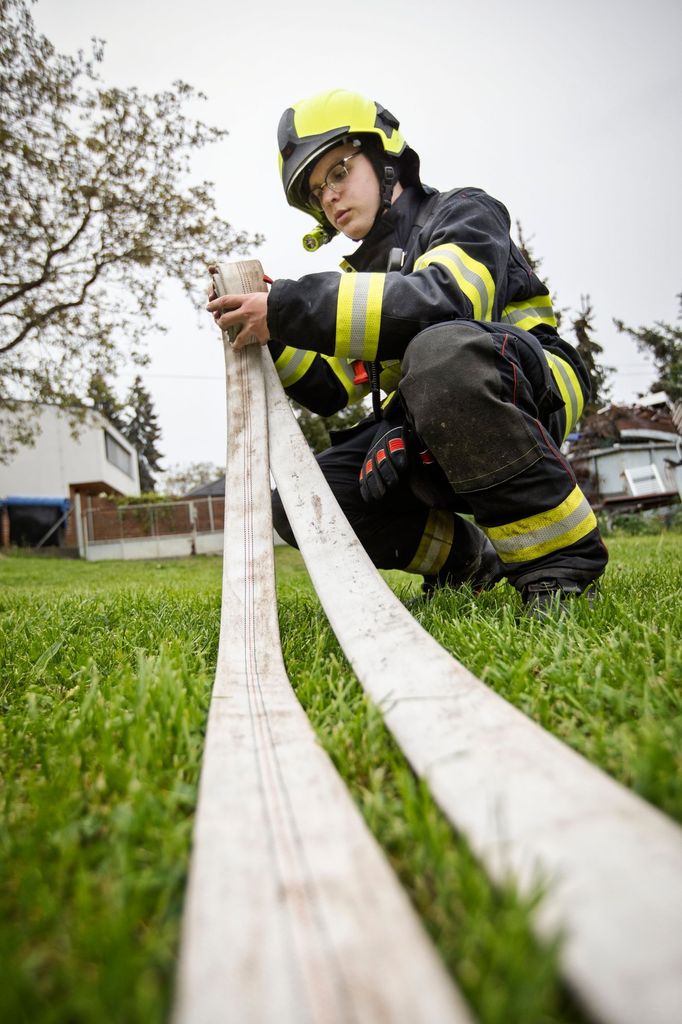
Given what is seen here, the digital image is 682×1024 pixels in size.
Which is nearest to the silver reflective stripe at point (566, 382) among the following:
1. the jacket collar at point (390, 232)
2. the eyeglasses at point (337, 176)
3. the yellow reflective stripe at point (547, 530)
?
the yellow reflective stripe at point (547, 530)

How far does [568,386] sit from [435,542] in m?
0.87

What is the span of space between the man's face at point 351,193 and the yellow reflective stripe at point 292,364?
2.00 feet

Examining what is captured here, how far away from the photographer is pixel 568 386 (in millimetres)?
2318

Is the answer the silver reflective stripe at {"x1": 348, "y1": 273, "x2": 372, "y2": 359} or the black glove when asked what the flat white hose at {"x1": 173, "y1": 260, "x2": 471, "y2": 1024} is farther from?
the silver reflective stripe at {"x1": 348, "y1": 273, "x2": 372, "y2": 359}

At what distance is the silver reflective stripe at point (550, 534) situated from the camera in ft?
6.10

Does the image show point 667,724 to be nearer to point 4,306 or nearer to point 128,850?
point 128,850

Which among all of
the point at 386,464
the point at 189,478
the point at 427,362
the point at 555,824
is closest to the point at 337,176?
the point at 427,362

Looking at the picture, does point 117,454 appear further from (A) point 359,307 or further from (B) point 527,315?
(A) point 359,307

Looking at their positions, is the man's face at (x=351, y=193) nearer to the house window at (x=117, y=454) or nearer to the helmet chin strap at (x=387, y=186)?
the helmet chin strap at (x=387, y=186)

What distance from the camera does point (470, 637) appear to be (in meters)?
1.60

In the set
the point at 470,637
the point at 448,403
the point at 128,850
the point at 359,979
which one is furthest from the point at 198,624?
the point at 359,979

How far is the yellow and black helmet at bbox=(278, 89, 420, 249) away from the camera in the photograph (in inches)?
98.0

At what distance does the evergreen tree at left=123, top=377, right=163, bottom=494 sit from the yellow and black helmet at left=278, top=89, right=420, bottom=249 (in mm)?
54706

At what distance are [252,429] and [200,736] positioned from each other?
135cm
